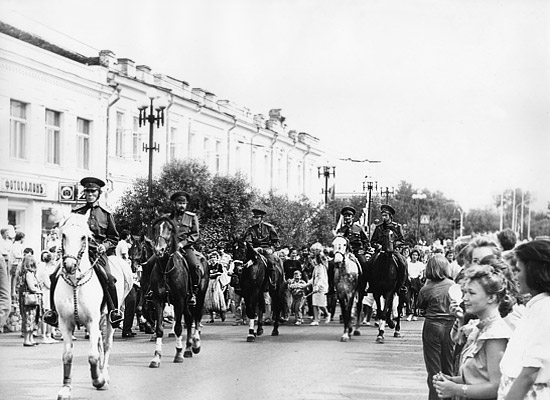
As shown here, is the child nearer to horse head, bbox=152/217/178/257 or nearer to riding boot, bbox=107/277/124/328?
horse head, bbox=152/217/178/257

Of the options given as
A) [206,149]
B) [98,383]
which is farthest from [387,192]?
[98,383]

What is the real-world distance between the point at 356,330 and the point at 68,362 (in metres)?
7.88

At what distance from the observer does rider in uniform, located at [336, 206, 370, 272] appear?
49.4 feet

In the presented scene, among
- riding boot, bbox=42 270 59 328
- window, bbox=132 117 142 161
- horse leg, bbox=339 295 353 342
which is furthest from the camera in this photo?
window, bbox=132 117 142 161

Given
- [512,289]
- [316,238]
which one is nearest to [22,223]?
[316,238]

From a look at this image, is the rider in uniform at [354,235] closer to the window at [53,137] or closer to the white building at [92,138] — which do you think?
the white building at [92,138]

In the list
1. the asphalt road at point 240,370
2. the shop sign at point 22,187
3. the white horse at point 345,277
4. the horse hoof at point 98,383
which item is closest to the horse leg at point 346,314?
the white horse at point 345,277

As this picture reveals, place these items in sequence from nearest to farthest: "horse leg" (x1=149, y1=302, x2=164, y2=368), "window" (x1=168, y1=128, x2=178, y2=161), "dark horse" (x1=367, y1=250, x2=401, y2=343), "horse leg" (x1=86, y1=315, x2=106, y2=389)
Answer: "horse leg" (x1=86, y1=315, x2=106, y2=389), "horse leg" (x1=149, y1=302, x2=164, y2=368), "dark horse" (x1=367, y1=250, x2=401, y2=343), "window" (x1=168, y1=128, x2=178, y2=161)

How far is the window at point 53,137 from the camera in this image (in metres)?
18.0

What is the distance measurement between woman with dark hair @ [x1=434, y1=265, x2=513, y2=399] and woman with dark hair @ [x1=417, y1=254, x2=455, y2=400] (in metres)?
2.77

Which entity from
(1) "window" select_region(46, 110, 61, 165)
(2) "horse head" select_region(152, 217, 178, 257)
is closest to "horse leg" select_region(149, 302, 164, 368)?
(2) "horse head" select_region(152, 217, 178, 257)

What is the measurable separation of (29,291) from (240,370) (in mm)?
5019

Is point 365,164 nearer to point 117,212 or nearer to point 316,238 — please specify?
point 316,238

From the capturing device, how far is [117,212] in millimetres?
17922
